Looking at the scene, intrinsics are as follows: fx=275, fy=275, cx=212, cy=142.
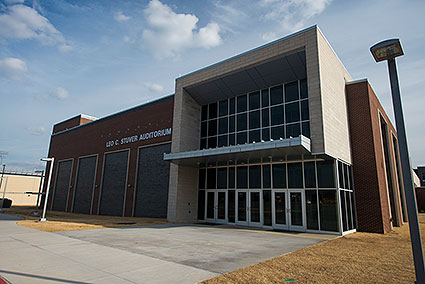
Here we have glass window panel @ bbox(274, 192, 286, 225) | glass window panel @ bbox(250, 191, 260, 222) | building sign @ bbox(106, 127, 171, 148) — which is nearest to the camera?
glass window panel @ bbox(274, 192, 286, 225)

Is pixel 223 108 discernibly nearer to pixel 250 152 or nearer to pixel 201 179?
pixel 201 179

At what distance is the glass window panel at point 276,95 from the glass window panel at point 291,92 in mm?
435

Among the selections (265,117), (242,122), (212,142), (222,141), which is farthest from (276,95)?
(212,142)

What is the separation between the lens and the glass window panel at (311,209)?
52.7 feet

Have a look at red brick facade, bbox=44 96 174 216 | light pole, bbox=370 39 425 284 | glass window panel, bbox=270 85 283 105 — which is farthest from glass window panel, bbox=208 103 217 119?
light pole, bbox=370 39 425 284

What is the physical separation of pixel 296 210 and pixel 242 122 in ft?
24.5

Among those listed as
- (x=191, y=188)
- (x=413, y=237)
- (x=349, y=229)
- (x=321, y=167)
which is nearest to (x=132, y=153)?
(x=191, y=188)

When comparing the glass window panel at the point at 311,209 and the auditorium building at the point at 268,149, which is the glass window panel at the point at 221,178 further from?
the glass window panel at the point at 311,209

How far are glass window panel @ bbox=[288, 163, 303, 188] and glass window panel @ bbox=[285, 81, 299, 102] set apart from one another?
4477mm

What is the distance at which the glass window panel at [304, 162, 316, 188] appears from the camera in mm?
16594

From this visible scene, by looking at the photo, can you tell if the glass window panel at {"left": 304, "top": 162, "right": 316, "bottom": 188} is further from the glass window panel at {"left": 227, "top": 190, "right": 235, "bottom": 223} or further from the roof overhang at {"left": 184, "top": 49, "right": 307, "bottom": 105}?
the roof overhang at {"left": 184, "top": 49, "right": 307, "bottom": 105}

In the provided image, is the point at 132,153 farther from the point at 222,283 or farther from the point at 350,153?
the point at 222,283

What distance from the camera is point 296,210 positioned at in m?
17.0

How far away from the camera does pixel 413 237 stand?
4887 millimetres
